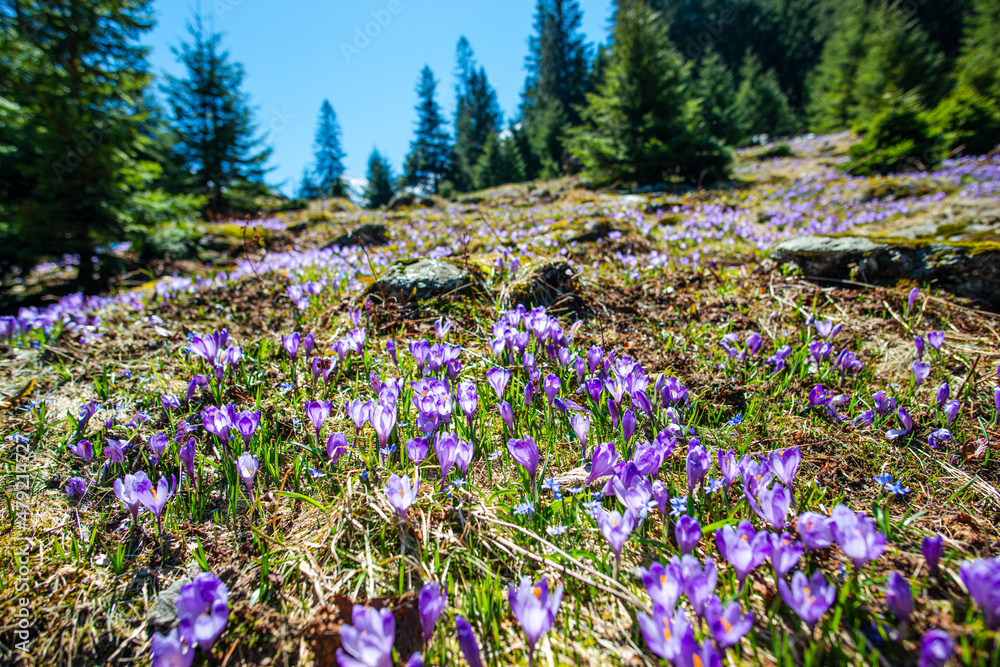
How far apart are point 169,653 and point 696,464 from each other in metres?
1.47

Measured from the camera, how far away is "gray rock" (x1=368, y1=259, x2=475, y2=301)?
309 centimetres

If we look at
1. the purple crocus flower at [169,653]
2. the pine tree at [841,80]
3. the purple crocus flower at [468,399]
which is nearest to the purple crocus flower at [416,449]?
the purple crocus flower at [468,399]

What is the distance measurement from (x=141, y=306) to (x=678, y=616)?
4795 millimetres

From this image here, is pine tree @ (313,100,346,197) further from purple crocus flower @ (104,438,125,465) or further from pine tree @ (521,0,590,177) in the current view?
purple crocus flower @ (104,438,125,465)

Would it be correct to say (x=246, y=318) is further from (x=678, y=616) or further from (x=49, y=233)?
(x=49, y=233)

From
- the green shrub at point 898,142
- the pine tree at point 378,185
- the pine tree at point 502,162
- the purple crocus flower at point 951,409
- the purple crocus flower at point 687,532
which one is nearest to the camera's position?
the purple crocus flower at point 687,532

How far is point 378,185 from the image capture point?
37625 millimetres

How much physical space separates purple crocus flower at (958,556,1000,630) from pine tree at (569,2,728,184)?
41.6ft

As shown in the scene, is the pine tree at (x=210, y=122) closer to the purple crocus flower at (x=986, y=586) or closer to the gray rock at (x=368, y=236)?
the gray rock at (x=368, y=236)

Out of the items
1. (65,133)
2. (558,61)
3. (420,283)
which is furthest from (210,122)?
(558,61)

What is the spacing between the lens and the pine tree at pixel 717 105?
1948cm

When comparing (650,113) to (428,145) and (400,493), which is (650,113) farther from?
(428,145)

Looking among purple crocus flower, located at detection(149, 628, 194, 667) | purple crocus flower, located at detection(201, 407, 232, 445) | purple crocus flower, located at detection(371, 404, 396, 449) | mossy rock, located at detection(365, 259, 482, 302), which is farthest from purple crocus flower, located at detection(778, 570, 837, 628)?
mossy rock, located at detection(365, 259, 482, 302)

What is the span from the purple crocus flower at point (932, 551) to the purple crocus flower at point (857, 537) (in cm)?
14
